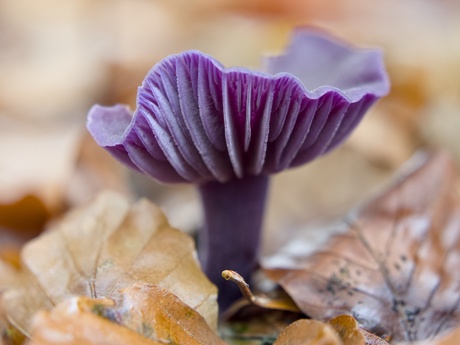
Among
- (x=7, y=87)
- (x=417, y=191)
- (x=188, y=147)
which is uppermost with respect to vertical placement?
(x=188, y=147)

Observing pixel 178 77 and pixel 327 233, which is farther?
Answer: pixel 327 233

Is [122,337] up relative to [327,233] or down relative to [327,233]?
up

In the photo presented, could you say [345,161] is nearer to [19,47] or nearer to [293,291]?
[293,291]

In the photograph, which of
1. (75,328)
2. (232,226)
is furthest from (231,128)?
(75,328)

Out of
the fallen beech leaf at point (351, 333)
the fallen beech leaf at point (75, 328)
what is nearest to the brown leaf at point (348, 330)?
the fallen beech leaf at point (351, 333)

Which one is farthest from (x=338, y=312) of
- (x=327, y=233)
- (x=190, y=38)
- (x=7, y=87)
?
(x=190, y=38)

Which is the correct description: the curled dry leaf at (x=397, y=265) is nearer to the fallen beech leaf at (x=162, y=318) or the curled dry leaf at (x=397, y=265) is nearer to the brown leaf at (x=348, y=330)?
the brown leaf at (x=348, y=330)
